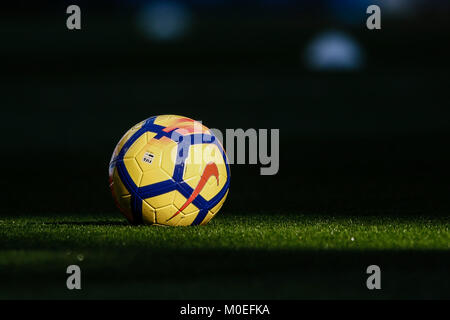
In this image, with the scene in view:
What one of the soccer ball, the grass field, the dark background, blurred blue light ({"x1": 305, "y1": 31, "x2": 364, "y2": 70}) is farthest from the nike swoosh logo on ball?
blurred blue light ({"x1": 305, "y1": 31, "x2": 364, "y2": 70})

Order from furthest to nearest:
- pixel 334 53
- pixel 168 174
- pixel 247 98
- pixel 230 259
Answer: pixel 334 53
pixel 247 98
pixel 168 174
pixel 230 259

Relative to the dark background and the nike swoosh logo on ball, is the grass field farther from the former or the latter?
the dark background

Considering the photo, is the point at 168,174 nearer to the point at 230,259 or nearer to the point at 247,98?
the point at 230,259

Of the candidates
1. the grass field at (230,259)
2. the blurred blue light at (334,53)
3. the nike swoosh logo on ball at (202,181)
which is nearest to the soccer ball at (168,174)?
the nike swoosh logo on ball at (202,181)

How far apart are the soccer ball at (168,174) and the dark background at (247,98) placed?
2.06 metres

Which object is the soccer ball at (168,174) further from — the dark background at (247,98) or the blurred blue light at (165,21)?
the blurred blue light at (165,21)

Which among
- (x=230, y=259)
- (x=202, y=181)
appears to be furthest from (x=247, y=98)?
(x=230, y=259)

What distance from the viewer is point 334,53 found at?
31656 mm

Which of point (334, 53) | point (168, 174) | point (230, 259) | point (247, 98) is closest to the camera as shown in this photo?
point (230, 259)

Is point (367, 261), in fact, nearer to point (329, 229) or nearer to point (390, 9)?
point (329, 229)

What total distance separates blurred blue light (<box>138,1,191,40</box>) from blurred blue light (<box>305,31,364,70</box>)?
4665mm

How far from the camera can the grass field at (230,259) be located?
604 centimetres

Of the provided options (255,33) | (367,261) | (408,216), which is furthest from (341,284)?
(255,33)

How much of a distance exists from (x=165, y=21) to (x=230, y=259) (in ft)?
88.0
